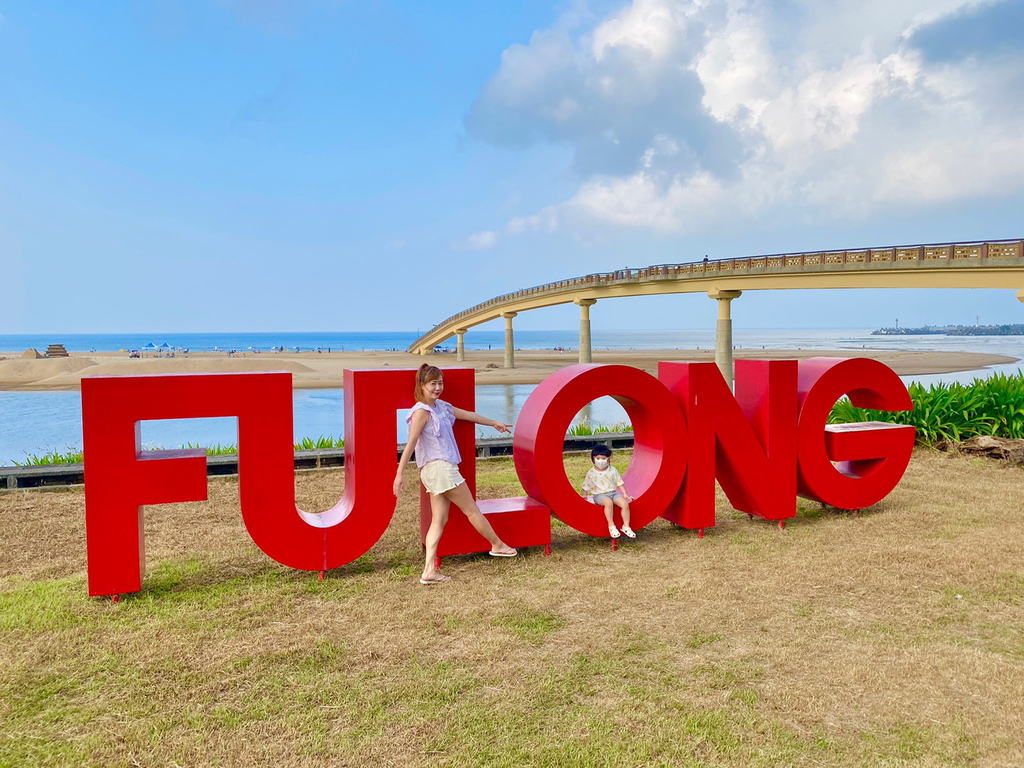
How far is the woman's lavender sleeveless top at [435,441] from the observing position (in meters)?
6.36

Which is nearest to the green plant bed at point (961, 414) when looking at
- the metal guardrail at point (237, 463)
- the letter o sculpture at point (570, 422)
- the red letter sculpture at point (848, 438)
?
the red letter sculpture at point (848, 438)

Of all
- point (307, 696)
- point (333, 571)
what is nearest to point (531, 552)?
point (333, 571)

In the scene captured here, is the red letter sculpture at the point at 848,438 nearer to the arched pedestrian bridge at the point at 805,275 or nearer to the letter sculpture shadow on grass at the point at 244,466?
the letter sculpture shadow on grass at the point at 244,466

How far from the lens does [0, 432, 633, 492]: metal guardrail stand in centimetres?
1013

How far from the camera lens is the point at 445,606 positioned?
566 cm

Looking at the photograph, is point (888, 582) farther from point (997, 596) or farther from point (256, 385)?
point (256, 385)

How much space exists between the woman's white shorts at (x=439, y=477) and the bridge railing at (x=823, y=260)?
25783mm

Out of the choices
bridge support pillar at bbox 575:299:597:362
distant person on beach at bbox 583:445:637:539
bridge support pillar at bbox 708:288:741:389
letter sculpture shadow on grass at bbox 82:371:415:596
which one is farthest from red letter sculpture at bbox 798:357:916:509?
bridge support pillar at bbox 575:299:597:362

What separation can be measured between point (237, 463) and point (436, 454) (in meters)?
5.30

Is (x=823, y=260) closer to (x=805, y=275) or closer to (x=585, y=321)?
(x=805, y=275)

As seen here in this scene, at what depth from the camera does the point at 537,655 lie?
4.74 m

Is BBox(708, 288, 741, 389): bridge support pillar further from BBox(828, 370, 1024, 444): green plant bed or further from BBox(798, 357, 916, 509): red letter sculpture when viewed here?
BBox(798, 357, 916, 509): red letter sculpture

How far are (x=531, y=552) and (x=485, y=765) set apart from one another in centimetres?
365

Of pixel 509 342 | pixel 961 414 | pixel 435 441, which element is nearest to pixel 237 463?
pixel 435 441
